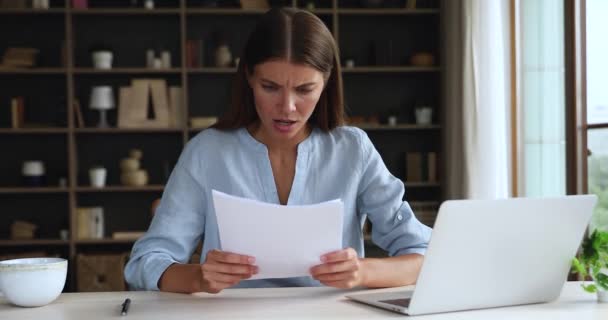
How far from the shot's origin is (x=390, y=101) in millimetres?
5469

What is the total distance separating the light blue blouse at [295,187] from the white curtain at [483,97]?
243 cm

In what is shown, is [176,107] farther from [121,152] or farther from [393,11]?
[393,11]

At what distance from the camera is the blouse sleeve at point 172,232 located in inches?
69.4

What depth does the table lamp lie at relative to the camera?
504 cm

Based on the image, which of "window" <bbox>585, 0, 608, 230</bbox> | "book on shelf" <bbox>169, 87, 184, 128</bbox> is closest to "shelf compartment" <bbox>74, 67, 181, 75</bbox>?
"book on shelf" <bbox>169, 87, 184, 128</bbox>

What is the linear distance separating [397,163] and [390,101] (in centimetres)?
43

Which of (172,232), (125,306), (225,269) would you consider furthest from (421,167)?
(125,306)

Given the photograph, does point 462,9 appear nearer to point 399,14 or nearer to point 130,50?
point 399,14

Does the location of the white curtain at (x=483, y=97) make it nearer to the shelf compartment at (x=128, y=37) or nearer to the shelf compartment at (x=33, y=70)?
the shelf compartment at (x=128, y=37)

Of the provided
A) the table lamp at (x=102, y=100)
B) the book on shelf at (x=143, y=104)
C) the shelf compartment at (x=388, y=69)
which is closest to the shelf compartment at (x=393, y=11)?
the shelf compartment at (x=388, y=69)

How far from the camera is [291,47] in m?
1.81

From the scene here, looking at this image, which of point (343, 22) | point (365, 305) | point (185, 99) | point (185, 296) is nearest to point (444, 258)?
point (365, 305)

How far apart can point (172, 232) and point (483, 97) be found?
2.88 meters

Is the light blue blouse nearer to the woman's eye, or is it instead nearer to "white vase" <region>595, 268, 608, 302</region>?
the woman's eye
